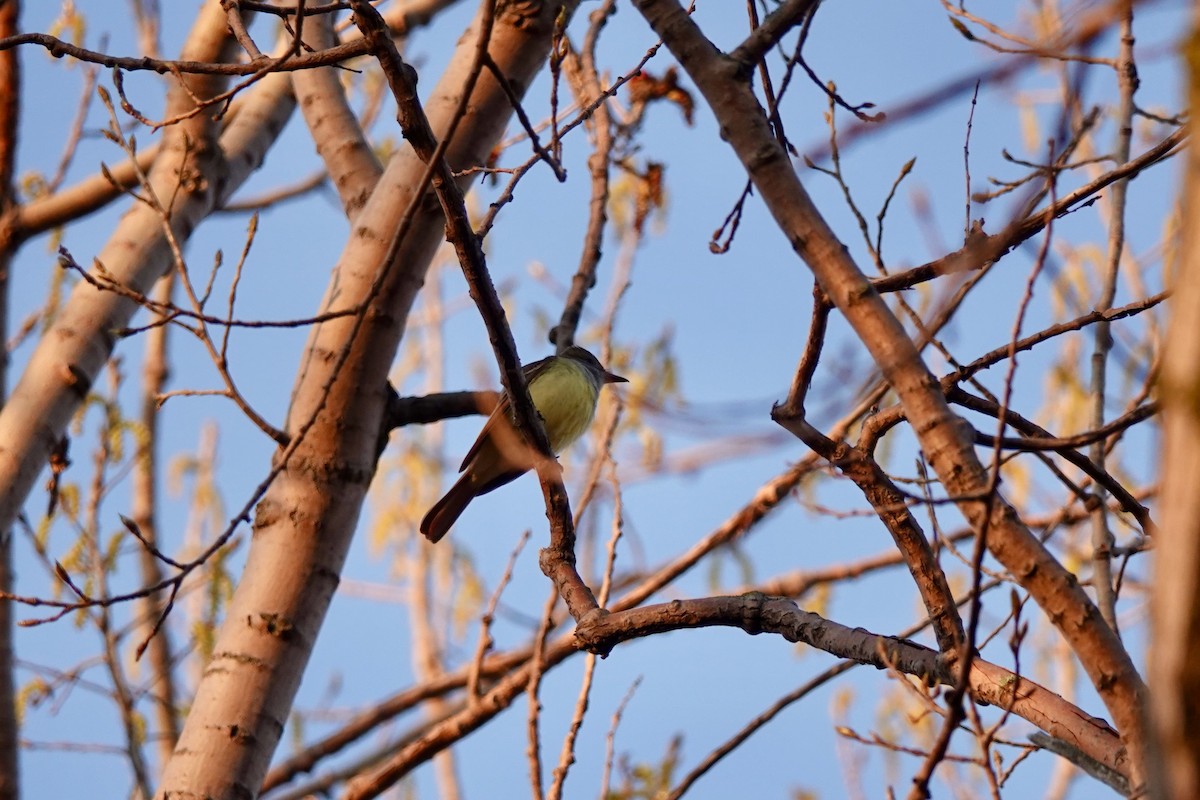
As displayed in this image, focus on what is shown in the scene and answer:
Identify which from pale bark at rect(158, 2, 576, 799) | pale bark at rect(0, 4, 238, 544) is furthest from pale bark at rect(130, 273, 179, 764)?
pale bark at rect(158, 2, 576, 799)

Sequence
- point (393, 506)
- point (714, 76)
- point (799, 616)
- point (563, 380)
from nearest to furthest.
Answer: point (714, 76) < point (799, 616) < point (563, 380) < point (393, 506)

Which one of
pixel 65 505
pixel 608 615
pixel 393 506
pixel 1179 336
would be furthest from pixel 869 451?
pixel 393 506

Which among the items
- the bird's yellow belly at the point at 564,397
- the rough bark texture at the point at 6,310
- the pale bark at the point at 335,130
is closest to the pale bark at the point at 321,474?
the pale bark at the point at 335,130

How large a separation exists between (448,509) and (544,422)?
1.91 feet

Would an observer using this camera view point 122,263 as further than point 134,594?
Yes

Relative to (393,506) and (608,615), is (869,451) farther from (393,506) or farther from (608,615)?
(393,506)

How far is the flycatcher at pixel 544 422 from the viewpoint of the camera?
497 centimetres

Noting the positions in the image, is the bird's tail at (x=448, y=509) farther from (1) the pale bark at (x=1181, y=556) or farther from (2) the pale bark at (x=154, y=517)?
(1) the pale bark at (x=1181, y=556)

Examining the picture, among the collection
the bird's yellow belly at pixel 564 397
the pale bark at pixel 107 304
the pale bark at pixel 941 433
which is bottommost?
the pale bark at pixel 941 433

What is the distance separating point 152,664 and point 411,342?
646cm

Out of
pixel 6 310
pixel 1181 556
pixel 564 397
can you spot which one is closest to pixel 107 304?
pixel 6 310

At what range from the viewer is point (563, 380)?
5.45 meters

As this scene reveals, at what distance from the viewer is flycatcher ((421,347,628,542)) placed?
4.97m

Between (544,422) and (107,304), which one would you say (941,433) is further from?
(544,422)
